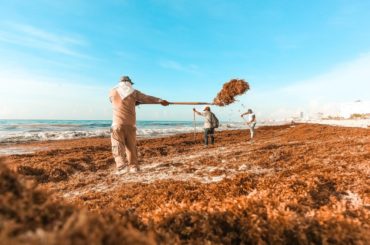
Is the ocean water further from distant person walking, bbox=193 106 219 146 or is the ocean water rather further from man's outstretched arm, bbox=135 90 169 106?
man's outstretched arm, bbox=135 90 169 106

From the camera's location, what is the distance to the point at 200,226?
2.72m

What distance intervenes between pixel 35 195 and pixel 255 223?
2056 mm

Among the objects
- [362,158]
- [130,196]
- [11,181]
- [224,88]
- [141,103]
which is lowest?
[130,196]

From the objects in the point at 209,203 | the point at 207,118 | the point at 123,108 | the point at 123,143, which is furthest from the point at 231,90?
the point at 209,203

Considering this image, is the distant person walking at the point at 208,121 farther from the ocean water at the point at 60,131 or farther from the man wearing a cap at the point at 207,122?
the ocean water at the point at 60,131

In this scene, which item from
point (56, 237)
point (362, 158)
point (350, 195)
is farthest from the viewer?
point (362, 158)

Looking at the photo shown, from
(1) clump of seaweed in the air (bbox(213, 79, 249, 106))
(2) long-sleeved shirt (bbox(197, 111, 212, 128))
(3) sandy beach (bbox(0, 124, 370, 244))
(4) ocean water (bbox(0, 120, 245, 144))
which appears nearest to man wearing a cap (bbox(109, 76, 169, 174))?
(3) sandy beach (bbox(0, 124, 370, 244))

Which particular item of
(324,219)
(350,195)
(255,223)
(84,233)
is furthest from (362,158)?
(84,233)

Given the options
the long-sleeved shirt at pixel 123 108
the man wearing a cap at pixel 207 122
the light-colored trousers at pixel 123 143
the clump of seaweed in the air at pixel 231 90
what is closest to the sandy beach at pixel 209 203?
the light-colored trousers at pixel 123 143

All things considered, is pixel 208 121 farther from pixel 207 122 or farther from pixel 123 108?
pixel 123 108

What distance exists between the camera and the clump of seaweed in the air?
14.6 metres

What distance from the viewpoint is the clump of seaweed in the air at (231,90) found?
48.0ft

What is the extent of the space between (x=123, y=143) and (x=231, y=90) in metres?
8.35

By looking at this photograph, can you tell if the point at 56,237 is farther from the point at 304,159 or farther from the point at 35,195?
the point at 304,159
